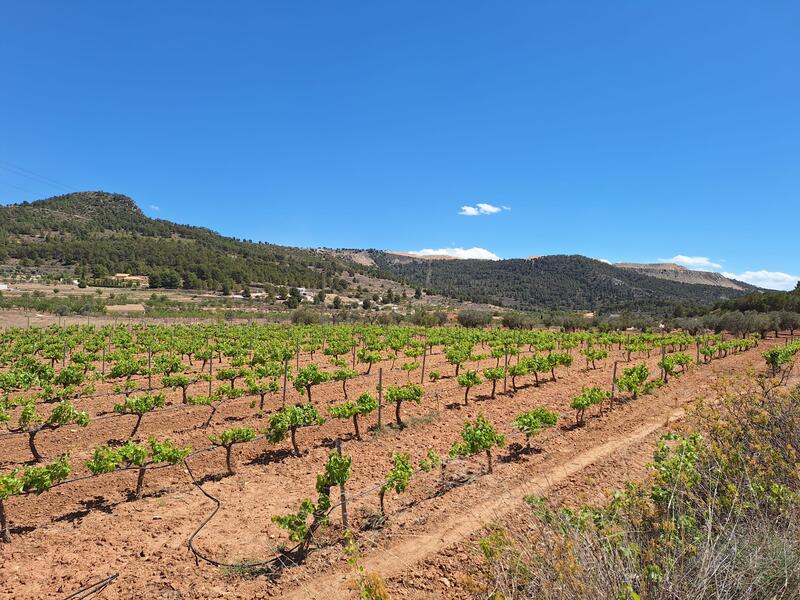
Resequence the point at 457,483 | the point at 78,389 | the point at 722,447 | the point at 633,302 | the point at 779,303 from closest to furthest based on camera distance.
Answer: the point at 722,447 → the point at 457,483 → the point at 78,389 → the point at 779,303 → the point at 633,302

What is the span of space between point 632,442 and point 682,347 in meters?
31.6

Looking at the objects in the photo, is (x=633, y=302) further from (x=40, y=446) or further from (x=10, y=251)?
(x=10, y=251)

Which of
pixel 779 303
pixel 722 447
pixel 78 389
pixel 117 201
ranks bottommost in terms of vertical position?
pixel 78 389

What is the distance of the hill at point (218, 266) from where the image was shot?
326 ft

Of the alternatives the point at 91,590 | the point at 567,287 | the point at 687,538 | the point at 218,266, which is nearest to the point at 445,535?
the point at 687,538

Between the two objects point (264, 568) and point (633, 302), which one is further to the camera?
point (633, 302)

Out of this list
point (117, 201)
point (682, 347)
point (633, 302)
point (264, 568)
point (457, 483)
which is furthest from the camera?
point (117, 201)

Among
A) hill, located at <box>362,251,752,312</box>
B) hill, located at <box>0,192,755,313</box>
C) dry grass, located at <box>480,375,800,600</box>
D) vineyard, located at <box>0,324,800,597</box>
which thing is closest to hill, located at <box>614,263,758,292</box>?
hill, located at <box>0,192,755,313</box>

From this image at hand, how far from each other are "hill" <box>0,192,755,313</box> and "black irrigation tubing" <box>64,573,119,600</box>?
97.6m

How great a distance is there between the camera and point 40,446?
11805mm

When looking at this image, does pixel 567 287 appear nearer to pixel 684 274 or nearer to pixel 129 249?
pixel 684 274

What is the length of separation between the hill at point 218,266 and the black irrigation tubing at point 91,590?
97.6 meters

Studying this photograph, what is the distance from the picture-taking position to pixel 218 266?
358 feet

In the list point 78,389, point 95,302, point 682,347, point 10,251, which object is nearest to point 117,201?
point 10,251
